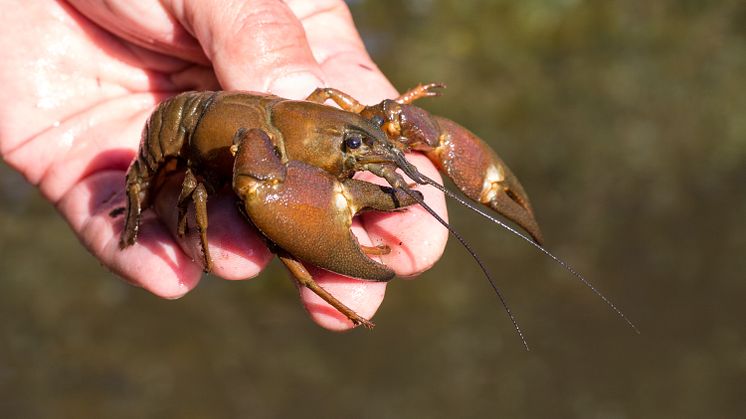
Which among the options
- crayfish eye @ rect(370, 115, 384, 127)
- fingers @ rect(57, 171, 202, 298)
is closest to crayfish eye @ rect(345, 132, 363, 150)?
crayfish eye @ rect(370, 115, 384, 127)

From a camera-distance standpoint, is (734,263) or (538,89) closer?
(734,263)

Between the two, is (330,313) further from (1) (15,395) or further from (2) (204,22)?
(1) (15,395)

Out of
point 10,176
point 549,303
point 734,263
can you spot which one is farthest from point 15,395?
point 734,263

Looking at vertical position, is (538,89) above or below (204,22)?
below

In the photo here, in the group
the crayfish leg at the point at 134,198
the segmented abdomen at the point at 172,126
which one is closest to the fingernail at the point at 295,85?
the segmented abdomen at the point at 172,126

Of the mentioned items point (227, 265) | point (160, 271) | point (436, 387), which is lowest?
point (436, 387)

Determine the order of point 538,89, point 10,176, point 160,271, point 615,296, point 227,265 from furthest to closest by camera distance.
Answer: point 538,89, point 10,176, point 615,296, point 160,271, point 227,265
